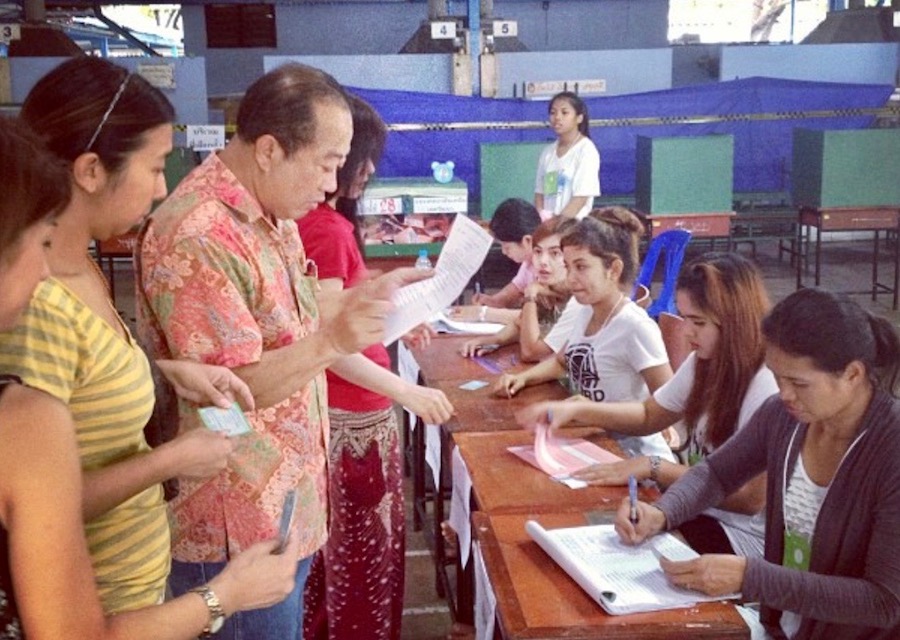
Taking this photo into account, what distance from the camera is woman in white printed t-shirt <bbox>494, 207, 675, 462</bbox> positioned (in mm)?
2871

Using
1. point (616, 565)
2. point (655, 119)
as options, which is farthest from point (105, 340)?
point (655, 119)

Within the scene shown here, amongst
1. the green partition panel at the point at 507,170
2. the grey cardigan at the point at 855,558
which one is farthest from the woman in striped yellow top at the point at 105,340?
the green partition panel at the point at 507,170

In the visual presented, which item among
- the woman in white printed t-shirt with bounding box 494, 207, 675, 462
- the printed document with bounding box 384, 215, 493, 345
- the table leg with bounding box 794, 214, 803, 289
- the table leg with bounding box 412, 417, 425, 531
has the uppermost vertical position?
the printed document with bounding box 384, 215, 493, 345

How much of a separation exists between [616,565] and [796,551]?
1.32ft

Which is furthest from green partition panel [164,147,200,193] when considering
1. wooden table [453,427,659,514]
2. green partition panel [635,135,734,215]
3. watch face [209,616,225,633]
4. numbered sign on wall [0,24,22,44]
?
watch face [209,616,225,633]

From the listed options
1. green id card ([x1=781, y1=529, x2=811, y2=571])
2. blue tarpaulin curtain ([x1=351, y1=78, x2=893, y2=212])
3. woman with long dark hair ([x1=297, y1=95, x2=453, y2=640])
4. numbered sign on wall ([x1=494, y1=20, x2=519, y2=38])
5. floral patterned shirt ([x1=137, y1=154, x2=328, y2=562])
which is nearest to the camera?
floral patterned shirt ([x1=137, y1=154, x2=328, y2=562])

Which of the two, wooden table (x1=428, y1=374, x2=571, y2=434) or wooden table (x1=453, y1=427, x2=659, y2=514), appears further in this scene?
wooden table (x1=428, y1=374, x2=571, y2=434)

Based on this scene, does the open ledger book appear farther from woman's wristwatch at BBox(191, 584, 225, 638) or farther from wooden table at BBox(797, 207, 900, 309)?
wooden table at BBox(797, 207, 900, 309)

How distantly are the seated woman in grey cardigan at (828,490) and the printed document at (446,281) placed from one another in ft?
1.90

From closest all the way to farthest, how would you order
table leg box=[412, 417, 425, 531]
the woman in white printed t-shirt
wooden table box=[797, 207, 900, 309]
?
1. the woman in white printed t-shirt
2. table leg box=[412, 417, 425, 531]
3. wooden table box=[797, 207, 900, 309]

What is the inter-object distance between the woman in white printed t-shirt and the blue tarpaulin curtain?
572 centimetres

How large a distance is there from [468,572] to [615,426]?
62 cm

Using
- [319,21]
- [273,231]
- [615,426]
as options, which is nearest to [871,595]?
[615,426]

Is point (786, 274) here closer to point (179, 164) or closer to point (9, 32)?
point (179, 164)
